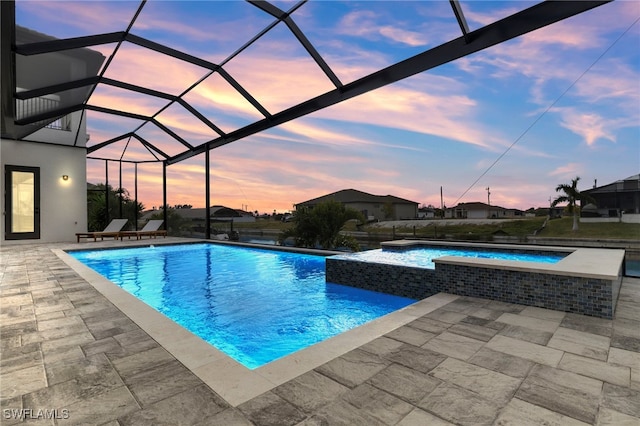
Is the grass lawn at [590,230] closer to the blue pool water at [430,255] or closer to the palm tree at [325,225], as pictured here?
the blue pool water at [430,255]

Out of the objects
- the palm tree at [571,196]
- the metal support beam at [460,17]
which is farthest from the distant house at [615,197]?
the metal support beam at [460,17]

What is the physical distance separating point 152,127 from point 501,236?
42.8ft

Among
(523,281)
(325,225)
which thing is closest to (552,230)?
(523,281)

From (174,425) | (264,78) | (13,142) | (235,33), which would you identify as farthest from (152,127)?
(174,425)

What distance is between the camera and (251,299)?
5.23 m

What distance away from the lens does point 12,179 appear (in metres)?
10.9

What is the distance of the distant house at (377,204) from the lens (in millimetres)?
38438

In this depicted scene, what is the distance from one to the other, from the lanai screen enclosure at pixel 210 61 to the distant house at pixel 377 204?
91.0ft

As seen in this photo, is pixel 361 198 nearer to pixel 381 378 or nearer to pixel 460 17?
pixel 460 17

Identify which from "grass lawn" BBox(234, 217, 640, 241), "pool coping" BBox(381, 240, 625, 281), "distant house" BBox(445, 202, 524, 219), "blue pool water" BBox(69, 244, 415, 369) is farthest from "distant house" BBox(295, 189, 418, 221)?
"pool coping" BBox(381, 240, 625, 281)

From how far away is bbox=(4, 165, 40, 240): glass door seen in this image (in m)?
10.8

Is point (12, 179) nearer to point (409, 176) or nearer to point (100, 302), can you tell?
point (100, 302)

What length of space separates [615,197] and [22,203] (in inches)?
835

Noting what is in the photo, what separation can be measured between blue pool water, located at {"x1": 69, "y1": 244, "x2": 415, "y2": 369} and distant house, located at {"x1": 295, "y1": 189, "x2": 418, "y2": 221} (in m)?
28.7
